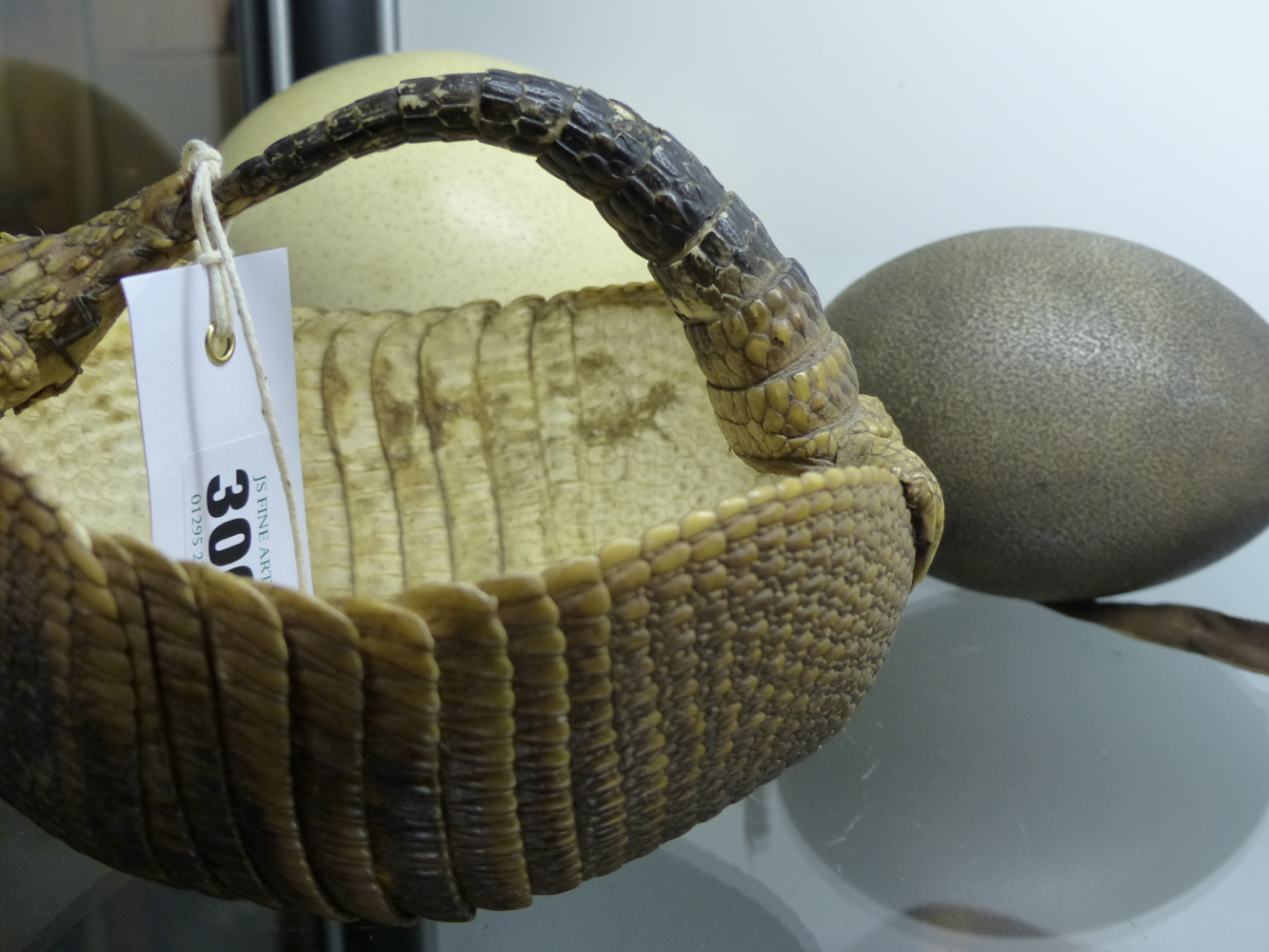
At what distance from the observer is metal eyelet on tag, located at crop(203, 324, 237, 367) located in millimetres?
554

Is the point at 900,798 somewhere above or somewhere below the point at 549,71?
below

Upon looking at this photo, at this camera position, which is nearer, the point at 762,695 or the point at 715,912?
the point at 762,695

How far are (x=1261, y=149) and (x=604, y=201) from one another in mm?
759

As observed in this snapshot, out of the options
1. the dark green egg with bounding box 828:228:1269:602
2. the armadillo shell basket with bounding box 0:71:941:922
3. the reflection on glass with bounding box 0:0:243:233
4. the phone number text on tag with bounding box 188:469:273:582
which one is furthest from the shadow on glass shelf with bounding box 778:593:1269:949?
the reflection on glass with bounding box 0:0:243:233

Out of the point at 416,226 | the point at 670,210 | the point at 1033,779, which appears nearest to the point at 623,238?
the point at 670,210

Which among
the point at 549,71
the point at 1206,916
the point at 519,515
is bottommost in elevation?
the point at 1206,916

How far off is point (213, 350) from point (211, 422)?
4cm

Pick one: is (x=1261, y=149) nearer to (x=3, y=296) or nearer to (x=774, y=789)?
(x=774, y=789)

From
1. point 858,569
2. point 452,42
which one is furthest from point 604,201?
point 452,42

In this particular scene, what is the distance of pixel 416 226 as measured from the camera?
0.82 metres

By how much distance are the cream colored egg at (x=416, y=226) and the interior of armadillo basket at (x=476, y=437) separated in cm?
5

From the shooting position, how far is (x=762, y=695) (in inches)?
17.8

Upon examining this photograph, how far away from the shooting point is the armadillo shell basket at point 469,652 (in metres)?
0.38

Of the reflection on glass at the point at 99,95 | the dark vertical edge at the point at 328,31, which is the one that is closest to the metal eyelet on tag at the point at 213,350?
the reflection on glass at the point at 99,95
